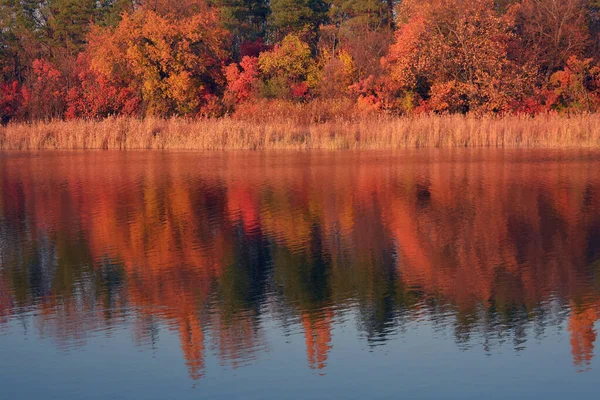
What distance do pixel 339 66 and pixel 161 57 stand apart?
31.1 ft

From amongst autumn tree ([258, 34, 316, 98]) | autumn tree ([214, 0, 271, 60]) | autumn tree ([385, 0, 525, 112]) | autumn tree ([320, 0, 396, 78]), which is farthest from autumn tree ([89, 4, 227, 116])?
autumn tree ([385, 0, 525, 112])

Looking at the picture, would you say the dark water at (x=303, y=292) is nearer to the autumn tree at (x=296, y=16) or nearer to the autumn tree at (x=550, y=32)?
the autumn tree at (x=550, y=32)

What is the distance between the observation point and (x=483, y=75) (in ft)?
135

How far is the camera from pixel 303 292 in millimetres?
9844

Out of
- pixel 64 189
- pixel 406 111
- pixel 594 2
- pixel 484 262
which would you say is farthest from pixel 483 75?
pixel 484 262

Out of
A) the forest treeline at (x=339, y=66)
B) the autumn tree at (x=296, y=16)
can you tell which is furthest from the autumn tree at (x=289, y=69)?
the autumn tree at (x=296, y=16)

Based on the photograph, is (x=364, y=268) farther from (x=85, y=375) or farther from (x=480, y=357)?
(x=85, y=375)

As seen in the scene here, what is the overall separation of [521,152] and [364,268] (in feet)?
61.4

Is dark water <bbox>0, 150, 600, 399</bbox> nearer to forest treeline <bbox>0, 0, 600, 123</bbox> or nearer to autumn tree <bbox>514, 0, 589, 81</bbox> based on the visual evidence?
forest treeline <bbox>0, 0, 600, 123</bbox>

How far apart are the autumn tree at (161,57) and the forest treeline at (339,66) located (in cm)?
7

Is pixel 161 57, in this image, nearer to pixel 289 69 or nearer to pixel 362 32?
pixel 289 69

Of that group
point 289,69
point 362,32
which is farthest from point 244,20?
point 289,69

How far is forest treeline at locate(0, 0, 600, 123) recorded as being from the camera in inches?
1635

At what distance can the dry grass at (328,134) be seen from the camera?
31734 mm
